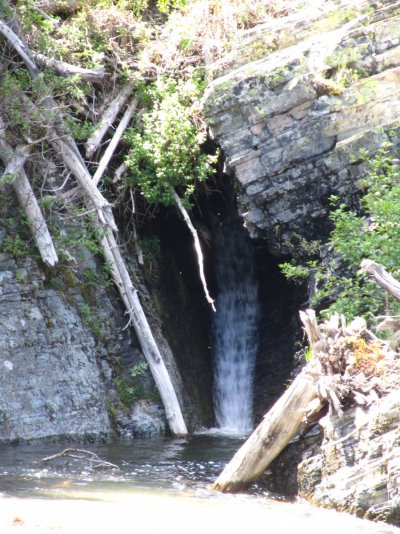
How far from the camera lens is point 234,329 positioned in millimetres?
13945

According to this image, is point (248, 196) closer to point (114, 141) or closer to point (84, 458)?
point (114, 141)

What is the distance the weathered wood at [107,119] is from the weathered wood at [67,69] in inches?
19.9

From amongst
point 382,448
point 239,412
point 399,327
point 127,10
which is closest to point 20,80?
point 127,10

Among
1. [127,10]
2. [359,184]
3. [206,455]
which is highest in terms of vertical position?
[127,10]

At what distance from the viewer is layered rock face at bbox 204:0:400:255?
1109 centimetres

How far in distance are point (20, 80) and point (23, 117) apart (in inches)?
34.3

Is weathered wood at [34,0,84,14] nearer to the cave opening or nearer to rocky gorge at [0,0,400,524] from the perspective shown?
rocky gorge at [0,0,400,524]

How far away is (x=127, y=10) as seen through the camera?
13.2 meters

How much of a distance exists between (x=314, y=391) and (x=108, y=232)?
5.26 metres

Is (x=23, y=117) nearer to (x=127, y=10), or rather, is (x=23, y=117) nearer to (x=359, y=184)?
(x=127, y=10)

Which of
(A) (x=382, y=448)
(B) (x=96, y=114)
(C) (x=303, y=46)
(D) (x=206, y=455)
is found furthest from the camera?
(B) (x=96, y=114)

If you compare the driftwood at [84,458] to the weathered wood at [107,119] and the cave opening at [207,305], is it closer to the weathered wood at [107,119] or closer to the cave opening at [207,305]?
the cave opening at [207,305]

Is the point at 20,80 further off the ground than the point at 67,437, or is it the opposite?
the point at 20,80

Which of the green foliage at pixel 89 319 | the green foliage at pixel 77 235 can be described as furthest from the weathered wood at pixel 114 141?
the green foliage at pixel 89 319
